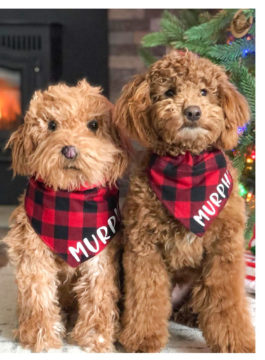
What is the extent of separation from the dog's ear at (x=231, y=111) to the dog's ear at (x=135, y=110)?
0.17 m

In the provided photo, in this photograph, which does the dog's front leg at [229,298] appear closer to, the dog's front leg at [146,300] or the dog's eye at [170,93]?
the dog's front leg at [146,300]

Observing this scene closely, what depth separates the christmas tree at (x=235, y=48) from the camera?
152 cm

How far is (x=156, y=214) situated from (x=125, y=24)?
2.05 m

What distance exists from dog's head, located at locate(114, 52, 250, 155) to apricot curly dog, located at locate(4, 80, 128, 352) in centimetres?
9

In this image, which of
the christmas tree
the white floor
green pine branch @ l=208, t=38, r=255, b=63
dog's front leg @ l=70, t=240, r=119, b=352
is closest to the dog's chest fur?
dog's front leg @ l=70, t=240, r=119, b=352

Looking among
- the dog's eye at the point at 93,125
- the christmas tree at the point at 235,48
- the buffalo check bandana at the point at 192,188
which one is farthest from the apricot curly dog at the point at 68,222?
the christmas tree at the point at 235,48

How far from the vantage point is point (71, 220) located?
116 cm

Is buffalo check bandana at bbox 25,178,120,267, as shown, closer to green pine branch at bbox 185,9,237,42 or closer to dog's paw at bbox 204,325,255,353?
dog's paw at bbox 204,325,255,353

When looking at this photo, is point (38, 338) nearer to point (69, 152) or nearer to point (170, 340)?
point (170, 340)

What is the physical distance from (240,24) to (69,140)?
0.78m

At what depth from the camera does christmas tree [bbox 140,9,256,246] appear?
152 centimetres

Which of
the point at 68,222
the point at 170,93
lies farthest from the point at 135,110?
the point at 68,222
